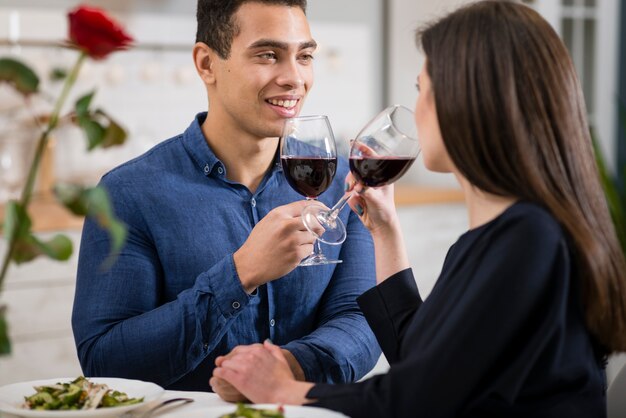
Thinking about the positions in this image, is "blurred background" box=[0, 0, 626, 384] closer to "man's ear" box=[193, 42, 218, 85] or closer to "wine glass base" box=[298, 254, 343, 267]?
"man's ear" box=[193, 42, 218, 85]

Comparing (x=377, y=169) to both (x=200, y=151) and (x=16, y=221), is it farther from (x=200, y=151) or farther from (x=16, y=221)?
(x=16, y=221)

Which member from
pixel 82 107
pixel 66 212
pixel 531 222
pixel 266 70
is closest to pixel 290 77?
pixel 266 70

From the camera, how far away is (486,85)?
127 cm

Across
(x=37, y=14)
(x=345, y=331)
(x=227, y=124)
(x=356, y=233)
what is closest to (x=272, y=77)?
(x=227, y=124)

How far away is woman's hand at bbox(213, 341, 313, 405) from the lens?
4.51ft

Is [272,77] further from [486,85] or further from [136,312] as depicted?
[486,85]

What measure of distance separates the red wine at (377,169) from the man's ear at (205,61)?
60cm

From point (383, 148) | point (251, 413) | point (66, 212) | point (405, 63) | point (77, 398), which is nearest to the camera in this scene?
point (251, 413)

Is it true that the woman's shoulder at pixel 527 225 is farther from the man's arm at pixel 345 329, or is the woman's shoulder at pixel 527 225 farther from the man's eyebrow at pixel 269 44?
the man's eyebrow at pixel 269 44

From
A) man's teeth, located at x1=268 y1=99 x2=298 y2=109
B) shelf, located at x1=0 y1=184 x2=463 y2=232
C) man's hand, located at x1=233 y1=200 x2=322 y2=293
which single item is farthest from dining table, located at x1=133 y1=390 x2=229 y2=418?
shelf, located at x1=0 y1=184 x2=463 y2=232

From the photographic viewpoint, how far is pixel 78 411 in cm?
125

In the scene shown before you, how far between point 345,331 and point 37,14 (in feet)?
8.35

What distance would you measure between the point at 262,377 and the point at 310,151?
48cm

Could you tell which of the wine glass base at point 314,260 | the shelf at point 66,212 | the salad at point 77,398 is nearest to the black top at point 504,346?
the salad at point 77,398
